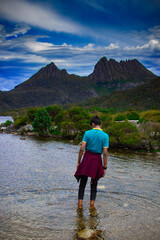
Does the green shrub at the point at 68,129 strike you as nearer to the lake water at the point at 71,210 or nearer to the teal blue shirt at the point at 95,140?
the lake water at the point at 71,210

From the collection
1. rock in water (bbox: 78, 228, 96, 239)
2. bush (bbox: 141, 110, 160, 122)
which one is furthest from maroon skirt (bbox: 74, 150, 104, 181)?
bush (bbox: 141, 110, 160, 122)

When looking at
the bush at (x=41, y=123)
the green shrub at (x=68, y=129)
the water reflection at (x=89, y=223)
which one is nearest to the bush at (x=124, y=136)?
the green shrub at (x=68, y=129)

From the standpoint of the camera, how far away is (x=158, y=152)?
97.6 feet

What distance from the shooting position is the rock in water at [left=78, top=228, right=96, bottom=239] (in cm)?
571

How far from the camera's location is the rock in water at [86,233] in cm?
571

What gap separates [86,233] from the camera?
582 centimetres

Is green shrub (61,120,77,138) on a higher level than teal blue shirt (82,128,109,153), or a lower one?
lower

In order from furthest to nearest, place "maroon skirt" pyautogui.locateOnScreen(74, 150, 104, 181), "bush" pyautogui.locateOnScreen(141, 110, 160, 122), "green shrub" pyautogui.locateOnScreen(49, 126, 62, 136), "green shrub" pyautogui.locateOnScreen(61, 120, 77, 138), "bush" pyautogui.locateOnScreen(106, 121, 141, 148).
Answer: "bush" pyautogui.locateOnScreen(141, 110, 160, 122)
"green shrub" pyautogui.locateOnScreen(49, 126, 62, 136)
"green shrub" pyautogui.locateOnScreen(61, 120, 77, 138)
"bush" pyautogui.locateOnScreen(106, 121, 141, 148)
"maroon skirt" pyautogui.locateOnScreen(74, 150, 104, 181)

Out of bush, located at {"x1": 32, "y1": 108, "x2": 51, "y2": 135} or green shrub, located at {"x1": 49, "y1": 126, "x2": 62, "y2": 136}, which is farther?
bush, located at {"x1": 32, "y1": 108, "x2": 51, "y2": 135}

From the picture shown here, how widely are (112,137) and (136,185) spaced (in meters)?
21.4

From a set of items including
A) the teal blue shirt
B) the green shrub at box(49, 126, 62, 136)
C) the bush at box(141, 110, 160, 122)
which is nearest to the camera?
the teal blue shirt

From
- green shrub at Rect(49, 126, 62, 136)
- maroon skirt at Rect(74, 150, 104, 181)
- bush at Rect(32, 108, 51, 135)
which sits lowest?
green shrub at Rect(49, 126, 62, 136)

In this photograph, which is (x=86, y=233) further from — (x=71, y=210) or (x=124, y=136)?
(x=124, y=136)

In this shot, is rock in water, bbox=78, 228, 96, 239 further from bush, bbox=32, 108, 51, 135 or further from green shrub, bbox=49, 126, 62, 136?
bush, bbox=32, 108, 51, 135
